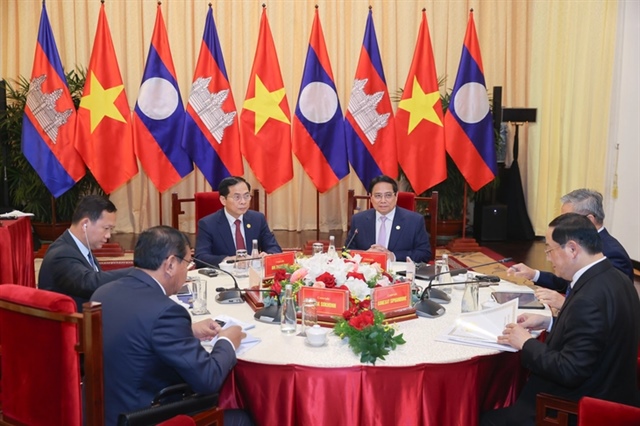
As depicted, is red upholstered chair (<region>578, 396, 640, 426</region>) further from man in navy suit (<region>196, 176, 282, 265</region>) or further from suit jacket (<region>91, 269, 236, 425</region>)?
man in navy suit (<region>196, 176, 282, 265</region>)

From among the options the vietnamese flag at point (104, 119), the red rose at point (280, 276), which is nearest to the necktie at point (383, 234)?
the red rose at point (280, 276)

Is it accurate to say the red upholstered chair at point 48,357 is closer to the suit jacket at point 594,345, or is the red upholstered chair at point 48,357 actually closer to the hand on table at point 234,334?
the hand on table at point 234,334

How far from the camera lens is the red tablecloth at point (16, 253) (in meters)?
3.73

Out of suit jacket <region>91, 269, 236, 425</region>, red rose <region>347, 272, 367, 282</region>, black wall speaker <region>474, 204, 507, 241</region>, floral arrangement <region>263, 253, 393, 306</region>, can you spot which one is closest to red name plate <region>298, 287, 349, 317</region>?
floral arrangement <region>263, 253, 393, 306</region>

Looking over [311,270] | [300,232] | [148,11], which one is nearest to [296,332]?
[311,270]

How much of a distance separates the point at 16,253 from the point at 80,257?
120 centimetres

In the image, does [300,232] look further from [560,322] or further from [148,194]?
[560,322]

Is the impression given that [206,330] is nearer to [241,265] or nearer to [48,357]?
[48,357]

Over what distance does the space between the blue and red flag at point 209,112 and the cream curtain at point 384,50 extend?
2.04 meters

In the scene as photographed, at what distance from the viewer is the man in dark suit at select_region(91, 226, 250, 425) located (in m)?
2.13

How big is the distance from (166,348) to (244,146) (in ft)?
14.7

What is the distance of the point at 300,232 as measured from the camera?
8734 millimetres

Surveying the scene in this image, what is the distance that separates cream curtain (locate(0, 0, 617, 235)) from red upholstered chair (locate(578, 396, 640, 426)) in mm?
6471

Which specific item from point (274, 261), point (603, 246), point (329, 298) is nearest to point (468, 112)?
point (603, 246)
